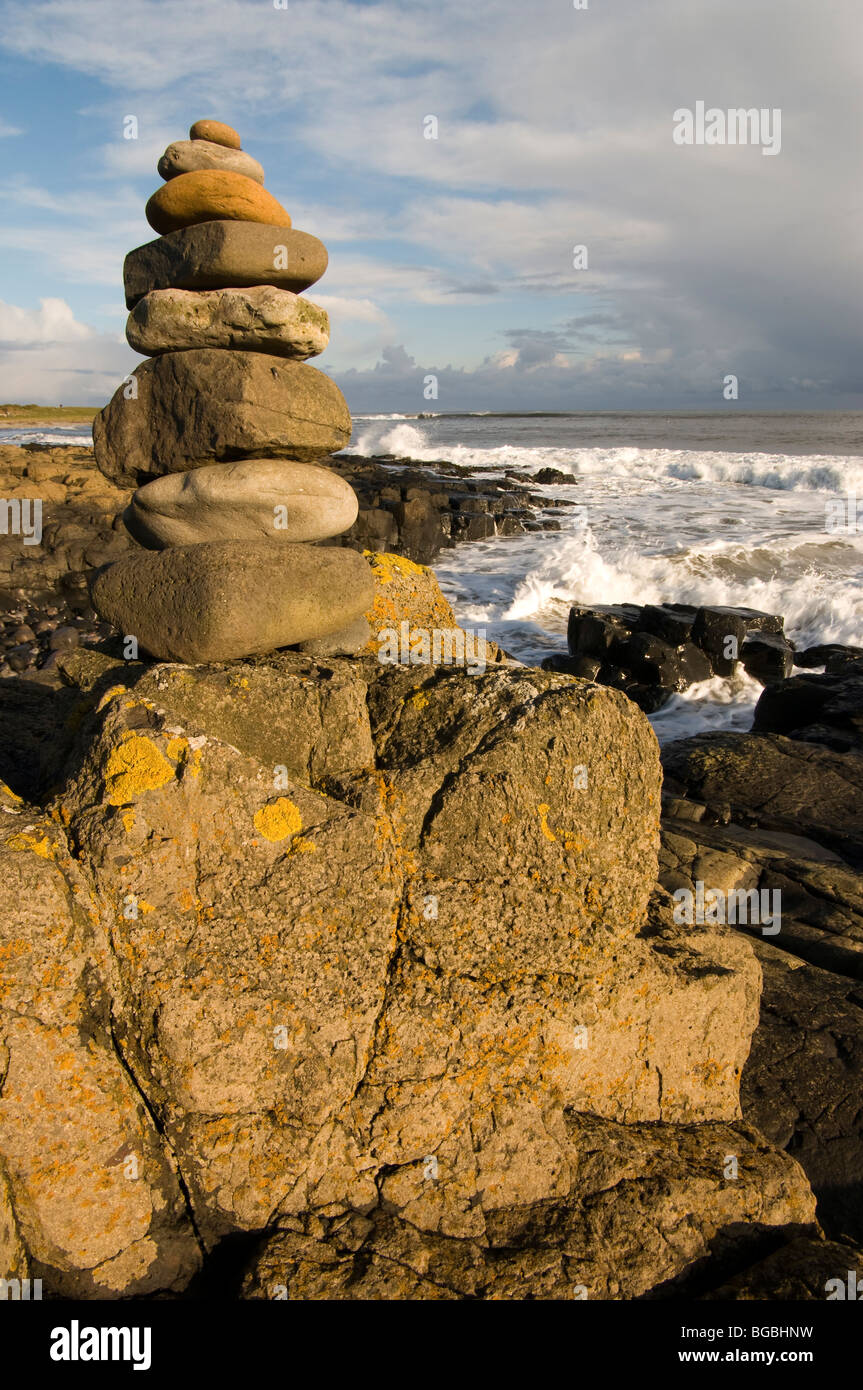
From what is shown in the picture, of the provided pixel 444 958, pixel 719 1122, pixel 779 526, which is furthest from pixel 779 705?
pixel 779 526

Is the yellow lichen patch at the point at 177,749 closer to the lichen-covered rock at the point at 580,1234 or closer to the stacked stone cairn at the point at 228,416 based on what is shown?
the stacked stone cairn at the point at 228,416

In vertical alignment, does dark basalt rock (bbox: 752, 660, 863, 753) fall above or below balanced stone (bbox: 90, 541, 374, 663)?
below

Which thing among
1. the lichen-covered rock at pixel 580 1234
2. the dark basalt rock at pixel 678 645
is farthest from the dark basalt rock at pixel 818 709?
the lichen-covered rock at pixel 580 1234

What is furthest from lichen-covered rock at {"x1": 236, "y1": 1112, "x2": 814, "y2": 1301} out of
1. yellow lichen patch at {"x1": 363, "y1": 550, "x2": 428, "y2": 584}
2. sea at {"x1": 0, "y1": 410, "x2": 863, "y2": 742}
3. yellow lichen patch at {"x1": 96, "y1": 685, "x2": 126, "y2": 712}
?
sea at {"x1": 0, "y1": 410, "x2": 863, "y2": 742}

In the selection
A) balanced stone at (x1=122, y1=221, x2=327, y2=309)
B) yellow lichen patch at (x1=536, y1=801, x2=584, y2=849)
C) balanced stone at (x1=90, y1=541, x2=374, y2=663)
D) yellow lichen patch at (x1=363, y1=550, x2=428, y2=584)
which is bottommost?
yellow lichen patch at (x1=536, y1=801, x2=584, y2=849)

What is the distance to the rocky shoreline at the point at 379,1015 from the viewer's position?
3.20 metres

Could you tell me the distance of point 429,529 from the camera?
27.0 m

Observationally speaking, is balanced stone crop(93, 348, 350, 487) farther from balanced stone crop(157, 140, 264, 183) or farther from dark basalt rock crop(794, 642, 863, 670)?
dark basalt rock crop(794, 642, 863, 670)

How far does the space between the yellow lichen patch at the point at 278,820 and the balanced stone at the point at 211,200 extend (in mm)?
3688

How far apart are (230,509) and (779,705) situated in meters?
9.70

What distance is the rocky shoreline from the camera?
10.5ft

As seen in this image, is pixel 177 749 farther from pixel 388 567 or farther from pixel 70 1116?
pixel 388 567

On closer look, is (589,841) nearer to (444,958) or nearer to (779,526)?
(444,958)

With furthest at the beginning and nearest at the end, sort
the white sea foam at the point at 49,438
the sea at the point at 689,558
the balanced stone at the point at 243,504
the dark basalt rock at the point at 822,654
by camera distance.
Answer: the white sea foam at the point at 49,438 → the sea at the point at 689,558 → the dark basalt rock at the point at 822,654 → the balanced stone at the point at 243,504
